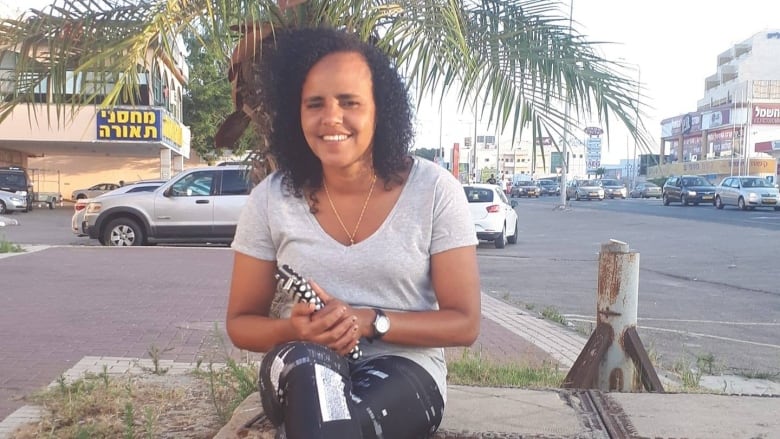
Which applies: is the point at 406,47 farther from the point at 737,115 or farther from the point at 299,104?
the point at 737,115

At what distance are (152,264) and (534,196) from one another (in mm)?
51057

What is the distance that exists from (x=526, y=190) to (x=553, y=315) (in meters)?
52.4

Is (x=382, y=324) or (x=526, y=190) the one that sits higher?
(x=382, y=324)

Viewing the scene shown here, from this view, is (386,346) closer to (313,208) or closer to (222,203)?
(313,208)

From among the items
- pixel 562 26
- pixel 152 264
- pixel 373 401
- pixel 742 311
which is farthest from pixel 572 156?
pixel 152 264

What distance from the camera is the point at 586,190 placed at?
48625 mm

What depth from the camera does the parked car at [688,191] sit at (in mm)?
37750

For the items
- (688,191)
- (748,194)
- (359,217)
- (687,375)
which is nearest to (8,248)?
(687,375)

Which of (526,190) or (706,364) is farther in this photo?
(526,190)

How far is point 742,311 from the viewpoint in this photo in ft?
27.9

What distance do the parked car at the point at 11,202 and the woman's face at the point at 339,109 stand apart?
29030mm

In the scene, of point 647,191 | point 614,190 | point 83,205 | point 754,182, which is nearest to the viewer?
point 83,205

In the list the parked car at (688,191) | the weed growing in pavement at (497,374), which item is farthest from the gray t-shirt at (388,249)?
the parked car at (688,191)

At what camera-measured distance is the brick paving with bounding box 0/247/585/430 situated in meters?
5.15
